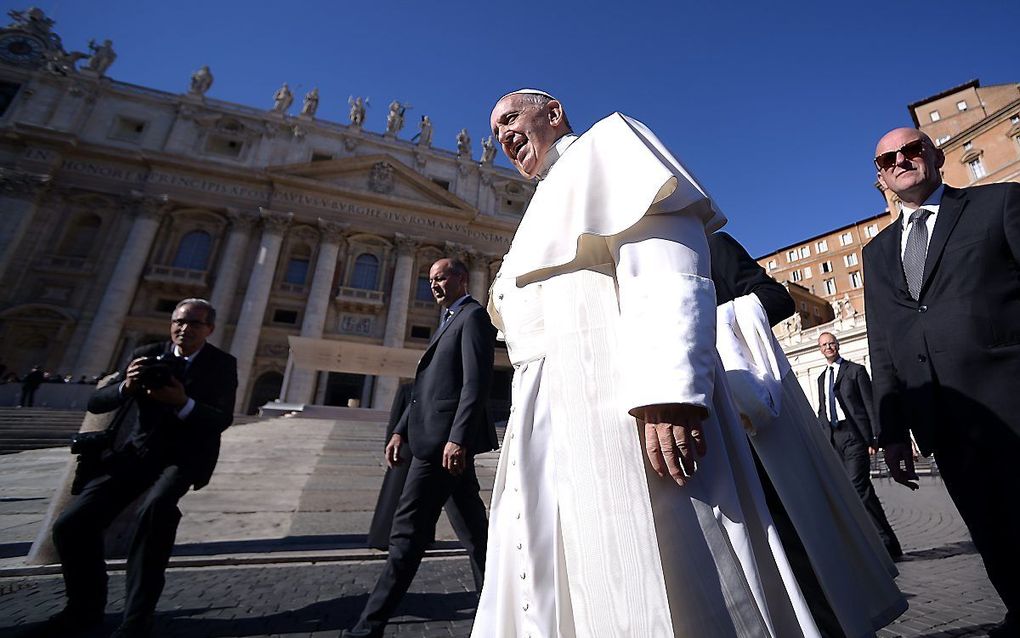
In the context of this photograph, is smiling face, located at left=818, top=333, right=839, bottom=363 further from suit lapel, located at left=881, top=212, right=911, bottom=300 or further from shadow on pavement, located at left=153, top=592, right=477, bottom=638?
shadow on pavement, located at left=153, top=592, right=477, bottom=638

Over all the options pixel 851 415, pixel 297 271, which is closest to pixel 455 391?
pixel 851 415

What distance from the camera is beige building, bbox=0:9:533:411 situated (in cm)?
1995

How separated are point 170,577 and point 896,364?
4.34 metres

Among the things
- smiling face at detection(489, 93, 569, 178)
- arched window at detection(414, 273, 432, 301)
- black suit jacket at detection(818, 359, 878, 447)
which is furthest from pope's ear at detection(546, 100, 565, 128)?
arched window at detection(414, 273, 432, 301)

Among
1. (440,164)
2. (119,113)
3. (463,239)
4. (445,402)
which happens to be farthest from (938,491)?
(119,113)

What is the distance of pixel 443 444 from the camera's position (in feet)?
7.78

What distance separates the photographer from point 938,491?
777 cm

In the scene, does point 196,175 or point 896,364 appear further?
point 196,175

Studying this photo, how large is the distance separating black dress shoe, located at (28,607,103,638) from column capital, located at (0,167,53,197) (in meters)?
28.7

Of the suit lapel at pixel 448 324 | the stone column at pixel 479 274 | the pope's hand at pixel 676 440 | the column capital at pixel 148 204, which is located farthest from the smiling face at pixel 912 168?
the column capital at pixel 148 204

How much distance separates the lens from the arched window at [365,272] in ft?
79.0

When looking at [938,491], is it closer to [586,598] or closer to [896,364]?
[896,364]

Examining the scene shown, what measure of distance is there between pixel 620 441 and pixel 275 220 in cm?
2597

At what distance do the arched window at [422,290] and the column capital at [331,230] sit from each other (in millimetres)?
4904
